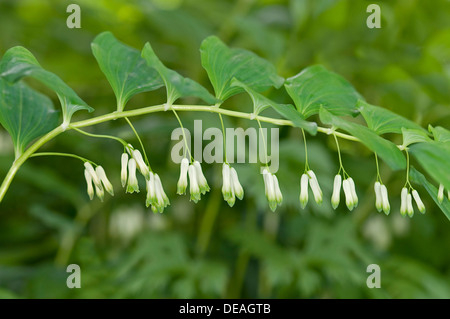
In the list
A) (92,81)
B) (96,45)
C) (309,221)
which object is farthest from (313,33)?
(96,45)

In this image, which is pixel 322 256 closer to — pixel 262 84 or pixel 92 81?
pixel 262 84

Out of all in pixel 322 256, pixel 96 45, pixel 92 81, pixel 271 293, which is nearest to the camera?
pixel 96 45

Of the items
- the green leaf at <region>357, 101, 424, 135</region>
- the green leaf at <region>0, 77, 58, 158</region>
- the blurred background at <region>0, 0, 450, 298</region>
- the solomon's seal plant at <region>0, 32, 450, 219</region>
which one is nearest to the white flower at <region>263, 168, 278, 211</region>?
the solomon's seal plant at <region>0, 32, 450, 219</region>

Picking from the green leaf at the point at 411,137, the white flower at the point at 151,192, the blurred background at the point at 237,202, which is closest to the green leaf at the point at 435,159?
the green leaf at the point at 411,137

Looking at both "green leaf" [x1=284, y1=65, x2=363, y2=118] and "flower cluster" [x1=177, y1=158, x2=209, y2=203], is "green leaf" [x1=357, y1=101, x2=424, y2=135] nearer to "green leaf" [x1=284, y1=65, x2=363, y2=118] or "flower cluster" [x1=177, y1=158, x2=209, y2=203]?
"green leaf" [x1=284, y1=65, x2=363, y2=118]

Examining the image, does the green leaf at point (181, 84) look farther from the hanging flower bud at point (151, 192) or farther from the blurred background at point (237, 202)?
the blurred background at point (237, 202)

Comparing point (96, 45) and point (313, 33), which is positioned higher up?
point (313, 33)

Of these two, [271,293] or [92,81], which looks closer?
[271,293]
